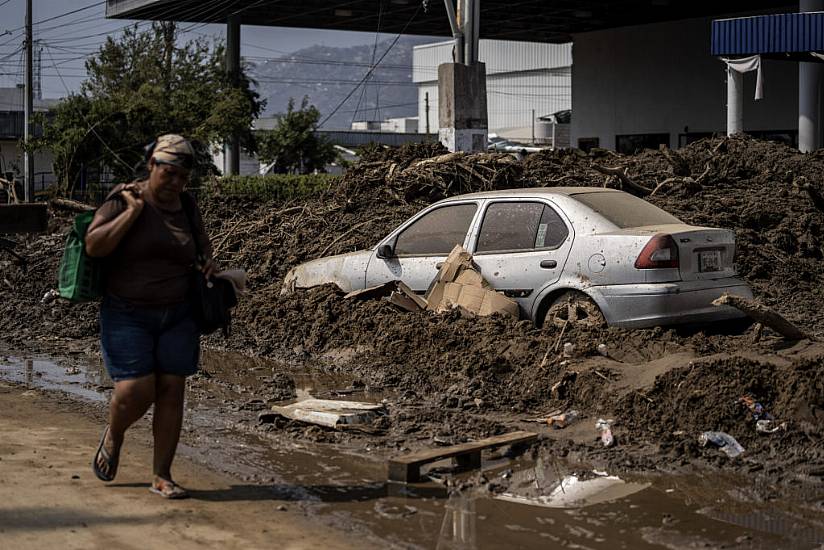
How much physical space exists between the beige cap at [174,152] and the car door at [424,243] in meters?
5.07

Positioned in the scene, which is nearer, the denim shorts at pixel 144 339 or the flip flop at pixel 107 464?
the denim shorts at pixel 144 339

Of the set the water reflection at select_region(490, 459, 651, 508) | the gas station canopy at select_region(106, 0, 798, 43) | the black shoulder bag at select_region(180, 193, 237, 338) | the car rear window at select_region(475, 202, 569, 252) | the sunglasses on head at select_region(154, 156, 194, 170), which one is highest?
the gas station canopy at select_region(106, 0, 798, 43)

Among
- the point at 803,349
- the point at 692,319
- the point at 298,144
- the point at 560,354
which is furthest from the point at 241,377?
the point at 298,144

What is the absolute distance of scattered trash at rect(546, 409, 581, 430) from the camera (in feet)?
25.8

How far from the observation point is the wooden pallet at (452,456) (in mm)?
6426

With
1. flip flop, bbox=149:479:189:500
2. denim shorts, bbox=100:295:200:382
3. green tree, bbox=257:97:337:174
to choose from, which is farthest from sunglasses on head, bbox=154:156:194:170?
green tree, bbox=257:97:337:174

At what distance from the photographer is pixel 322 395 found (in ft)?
30.7

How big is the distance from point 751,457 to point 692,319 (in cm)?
284

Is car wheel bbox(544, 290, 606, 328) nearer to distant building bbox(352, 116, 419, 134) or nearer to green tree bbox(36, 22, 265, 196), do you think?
green tree bbox(36, 22, 265, 196)

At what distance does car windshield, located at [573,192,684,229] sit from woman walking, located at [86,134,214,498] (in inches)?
196

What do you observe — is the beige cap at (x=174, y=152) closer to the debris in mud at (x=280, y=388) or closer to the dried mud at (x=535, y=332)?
the dried mud at (x=535, y=332)

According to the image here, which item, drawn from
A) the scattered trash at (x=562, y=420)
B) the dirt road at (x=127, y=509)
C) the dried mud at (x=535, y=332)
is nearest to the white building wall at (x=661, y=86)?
the dried mud at (x=535, y=332)

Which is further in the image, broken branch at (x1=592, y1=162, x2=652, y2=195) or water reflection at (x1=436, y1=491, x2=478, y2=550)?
broken branch at (x1=592, y1=162, x2=652, y2=195)

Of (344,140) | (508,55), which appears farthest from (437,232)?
(344,140)
